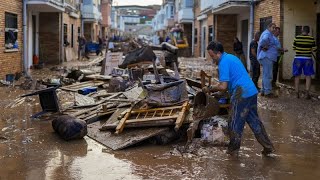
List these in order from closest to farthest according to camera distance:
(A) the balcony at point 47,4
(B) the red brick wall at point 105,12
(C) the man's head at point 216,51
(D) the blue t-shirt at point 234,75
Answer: (D) the blue t-shirt at point 234,75 < (C) the man's head at point 216,51 < (A) the balcony at point 47,4 < (B) the red brick wall at point 105,12

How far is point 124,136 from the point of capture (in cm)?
755

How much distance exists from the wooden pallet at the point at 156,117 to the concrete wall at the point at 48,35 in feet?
62.3

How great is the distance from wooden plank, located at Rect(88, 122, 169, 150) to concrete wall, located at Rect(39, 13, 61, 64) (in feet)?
62.5

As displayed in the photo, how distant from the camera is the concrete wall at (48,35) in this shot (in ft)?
86.0

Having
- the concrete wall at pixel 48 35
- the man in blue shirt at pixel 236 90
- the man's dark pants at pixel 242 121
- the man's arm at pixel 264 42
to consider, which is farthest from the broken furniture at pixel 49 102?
the concrete wall at pixel 48 35

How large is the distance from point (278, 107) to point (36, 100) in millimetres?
5985

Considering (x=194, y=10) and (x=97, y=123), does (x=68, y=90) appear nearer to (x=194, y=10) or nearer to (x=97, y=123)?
(x=97, y=123)

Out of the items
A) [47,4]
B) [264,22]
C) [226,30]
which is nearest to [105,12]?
[226,30]

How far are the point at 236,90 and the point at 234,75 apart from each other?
21 centimetres

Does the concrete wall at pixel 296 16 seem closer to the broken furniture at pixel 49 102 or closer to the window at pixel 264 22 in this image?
the window at pixel 264 22

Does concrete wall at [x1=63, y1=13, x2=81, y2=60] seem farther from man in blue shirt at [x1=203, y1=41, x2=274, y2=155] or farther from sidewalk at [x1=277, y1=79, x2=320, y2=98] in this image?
man in blue shirt at [x1=203, y1=41, x2=274, y2=155]

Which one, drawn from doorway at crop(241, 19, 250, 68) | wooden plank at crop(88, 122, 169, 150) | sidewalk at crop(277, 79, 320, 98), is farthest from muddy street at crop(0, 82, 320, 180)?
doorway at crop(241, 19, 250, 68)

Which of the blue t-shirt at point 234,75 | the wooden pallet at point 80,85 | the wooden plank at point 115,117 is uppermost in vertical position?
the blue t-shirt at point 234,75

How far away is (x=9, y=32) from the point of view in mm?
17703
